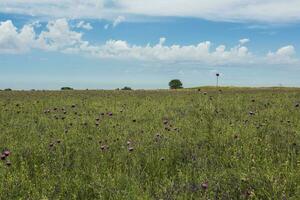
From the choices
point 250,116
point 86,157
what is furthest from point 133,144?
point 250,116

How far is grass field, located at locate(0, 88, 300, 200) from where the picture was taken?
5.10 m

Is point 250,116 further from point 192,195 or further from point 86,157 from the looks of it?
point 192,195

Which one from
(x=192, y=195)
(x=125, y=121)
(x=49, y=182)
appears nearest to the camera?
(x=192, y=195)

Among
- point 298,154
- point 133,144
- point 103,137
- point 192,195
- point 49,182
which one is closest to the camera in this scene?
point 192,195

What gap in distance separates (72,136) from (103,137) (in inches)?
24.4

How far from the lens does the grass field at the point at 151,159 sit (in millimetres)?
5102

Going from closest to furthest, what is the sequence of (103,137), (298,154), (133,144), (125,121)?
(298,154), (133,144), (103,137), (125,121)

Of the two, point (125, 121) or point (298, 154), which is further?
point (125, 121)

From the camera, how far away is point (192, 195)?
4.71 meters

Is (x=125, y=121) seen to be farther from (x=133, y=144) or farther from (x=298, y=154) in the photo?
(x=298, y=154)

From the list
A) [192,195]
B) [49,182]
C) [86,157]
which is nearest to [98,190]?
[49,182]

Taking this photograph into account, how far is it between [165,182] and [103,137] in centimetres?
302

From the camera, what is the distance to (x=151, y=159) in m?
6.45

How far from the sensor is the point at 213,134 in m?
7.70
